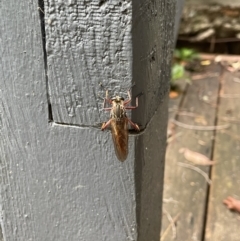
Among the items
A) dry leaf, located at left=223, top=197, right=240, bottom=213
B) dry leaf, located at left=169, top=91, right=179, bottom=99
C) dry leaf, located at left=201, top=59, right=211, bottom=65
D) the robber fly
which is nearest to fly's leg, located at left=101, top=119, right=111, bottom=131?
the robber fly

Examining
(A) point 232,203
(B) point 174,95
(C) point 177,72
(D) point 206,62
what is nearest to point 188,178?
(A) point 232,203

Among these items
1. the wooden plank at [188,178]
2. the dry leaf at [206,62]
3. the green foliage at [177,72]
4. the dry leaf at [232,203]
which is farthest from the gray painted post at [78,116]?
the dry leaf at [206,62]

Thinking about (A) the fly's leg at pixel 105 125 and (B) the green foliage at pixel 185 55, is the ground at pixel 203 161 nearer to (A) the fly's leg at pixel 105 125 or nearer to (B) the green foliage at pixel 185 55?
(B) the green foliage at pixel 185 55

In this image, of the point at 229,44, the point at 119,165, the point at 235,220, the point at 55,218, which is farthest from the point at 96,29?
the point at 229,44

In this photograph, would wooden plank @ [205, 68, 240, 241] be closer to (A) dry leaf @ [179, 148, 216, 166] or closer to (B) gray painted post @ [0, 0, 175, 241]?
(A) dry leaf @ [179, 148, 216, 166]

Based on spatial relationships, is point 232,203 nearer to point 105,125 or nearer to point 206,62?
point 105,125

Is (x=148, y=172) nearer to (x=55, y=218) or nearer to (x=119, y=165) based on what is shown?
(x=119, y=165)
